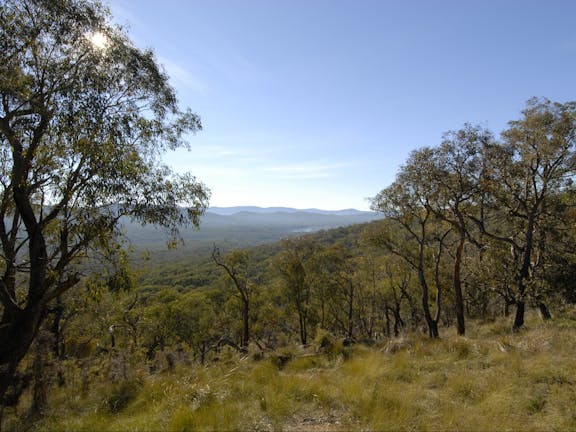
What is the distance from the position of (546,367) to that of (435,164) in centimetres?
951

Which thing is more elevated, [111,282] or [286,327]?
[111,282]

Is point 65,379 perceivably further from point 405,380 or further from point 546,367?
point 546,367

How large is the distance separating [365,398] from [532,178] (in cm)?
1251

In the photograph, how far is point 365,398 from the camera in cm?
568

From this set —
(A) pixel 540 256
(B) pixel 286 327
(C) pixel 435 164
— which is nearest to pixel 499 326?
(A) pixel 540 256

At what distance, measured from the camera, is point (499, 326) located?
14727mm

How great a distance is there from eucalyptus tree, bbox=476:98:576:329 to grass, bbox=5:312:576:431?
502 centimetres

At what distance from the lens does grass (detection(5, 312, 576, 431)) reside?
5.00 m

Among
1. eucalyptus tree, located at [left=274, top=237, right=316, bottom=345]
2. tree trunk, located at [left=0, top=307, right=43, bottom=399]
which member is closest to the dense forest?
tree trunk, located at [left=0, top=307, right=43, bottom=399]

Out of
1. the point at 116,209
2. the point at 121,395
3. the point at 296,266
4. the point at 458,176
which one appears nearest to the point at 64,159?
the point at 116,209

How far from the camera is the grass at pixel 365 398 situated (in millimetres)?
5004

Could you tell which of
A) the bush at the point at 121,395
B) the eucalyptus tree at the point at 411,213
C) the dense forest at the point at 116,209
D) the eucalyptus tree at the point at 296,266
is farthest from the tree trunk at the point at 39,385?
the eucalyptus tree at the point at 296,266

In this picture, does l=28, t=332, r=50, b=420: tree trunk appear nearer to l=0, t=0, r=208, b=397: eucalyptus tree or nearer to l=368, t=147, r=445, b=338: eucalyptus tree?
l=0, t=0, r=208, b=397: eucalyptus tree

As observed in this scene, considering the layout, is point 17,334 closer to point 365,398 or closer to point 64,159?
point 64,159
